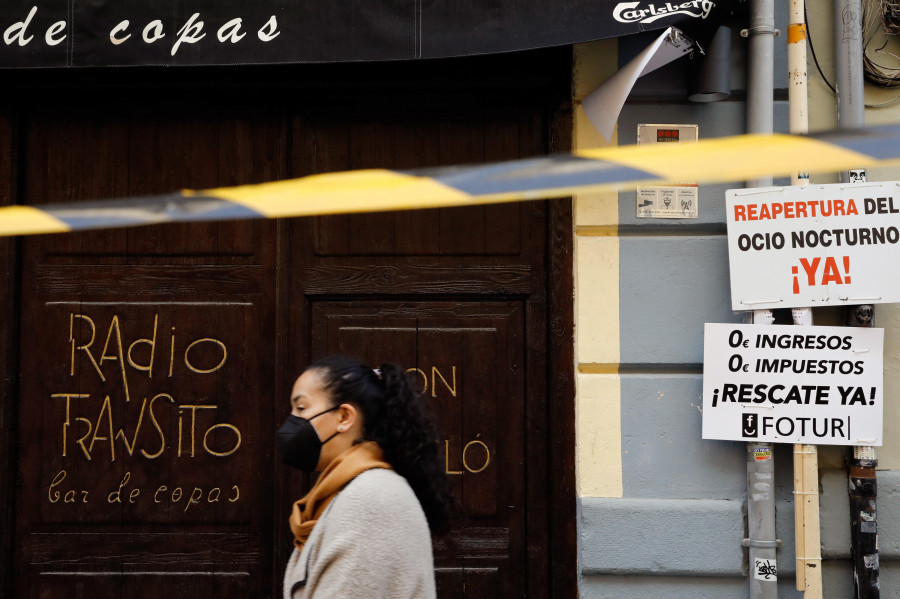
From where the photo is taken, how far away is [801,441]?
3.97 m

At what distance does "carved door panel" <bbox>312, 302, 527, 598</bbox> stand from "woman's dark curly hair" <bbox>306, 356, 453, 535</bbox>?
6.28ft

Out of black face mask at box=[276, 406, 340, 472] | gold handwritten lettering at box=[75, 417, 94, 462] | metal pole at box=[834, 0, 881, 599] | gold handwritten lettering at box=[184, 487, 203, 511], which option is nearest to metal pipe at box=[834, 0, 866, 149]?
metal pole at box=[834, 0, 881, 599]

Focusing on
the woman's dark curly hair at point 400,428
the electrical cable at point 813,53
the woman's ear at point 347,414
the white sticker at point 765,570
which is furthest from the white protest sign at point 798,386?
the woman's ear at point 347,414

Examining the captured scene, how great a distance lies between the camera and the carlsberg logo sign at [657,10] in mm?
3830

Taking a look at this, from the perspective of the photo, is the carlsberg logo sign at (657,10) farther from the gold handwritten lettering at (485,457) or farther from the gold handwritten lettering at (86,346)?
the gold handwritten lettering at (86,346)

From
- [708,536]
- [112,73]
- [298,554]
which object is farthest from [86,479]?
[708,536]

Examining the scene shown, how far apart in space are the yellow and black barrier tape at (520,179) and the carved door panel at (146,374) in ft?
8.45

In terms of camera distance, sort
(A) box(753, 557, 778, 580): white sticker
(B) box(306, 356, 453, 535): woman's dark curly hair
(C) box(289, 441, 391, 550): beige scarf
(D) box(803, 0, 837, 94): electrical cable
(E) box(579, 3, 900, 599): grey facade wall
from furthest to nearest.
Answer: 1. (D) box(803, 0, 837, 94): electrical cable
2. (E) box(579, 3, 900, 599): grey facade wall
3. (A) box(753, 557, 778, 580): white sticker
4. (B) box(306, 356, 453, 535): woman's dark curly hair
5. (C) box(289, 441, 391, 550): beige scarf

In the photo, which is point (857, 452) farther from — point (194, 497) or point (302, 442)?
point (194, 497)

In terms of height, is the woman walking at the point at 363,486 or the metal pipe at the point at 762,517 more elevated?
the woman walking at the point at 363,486

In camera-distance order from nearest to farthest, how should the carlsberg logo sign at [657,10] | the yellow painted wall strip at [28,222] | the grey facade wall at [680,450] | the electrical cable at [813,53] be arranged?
the yellow painted wall strip at [28,222] < the carlsberg logo sign at [657,10] < the grey facade wall at [680,450] < the electrical cable at [813,53]

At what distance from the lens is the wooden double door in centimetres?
→ 437

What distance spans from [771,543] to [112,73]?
12.8 ft

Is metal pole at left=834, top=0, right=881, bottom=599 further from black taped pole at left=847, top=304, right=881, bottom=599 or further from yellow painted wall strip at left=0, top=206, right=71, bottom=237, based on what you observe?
yellow painted wall strip at left=0, top=206, right=71, bottom=237
